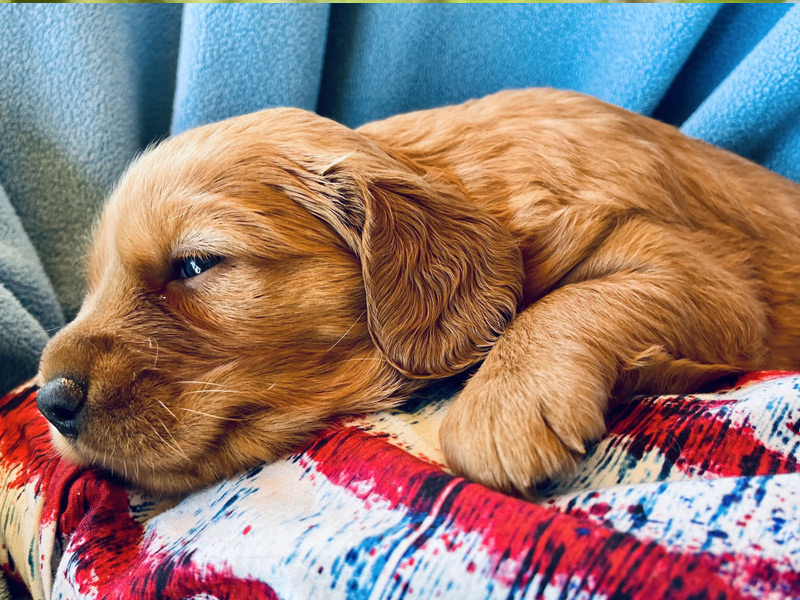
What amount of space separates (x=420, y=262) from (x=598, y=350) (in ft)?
1.28

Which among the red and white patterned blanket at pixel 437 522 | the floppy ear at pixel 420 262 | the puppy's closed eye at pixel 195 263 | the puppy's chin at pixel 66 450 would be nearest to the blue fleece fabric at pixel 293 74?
the puppy's chin at pixel 66 450

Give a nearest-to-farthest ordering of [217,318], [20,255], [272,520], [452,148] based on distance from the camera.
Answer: [272,520] < [217,318] < [452,148] < [20,255]

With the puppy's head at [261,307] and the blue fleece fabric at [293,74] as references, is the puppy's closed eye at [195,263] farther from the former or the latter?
the blue fleece fabric at [293,74]

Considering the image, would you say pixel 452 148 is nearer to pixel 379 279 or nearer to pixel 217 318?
pixel 379 279

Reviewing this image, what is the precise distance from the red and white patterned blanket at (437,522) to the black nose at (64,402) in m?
0.14

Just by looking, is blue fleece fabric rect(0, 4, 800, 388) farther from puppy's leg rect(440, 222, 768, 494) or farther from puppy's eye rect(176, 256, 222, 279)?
puppy's leg rect(440, 222, 768, 494)

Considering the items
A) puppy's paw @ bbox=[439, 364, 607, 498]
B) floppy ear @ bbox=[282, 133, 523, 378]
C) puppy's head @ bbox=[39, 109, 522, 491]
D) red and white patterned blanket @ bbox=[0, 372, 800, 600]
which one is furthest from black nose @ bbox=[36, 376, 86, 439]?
puppy's paw @ bbox=[439, 364, 607, 498]

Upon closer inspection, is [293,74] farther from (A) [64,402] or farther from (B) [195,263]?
(A) [64,402]

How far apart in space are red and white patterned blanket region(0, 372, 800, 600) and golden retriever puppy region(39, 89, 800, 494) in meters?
0.07

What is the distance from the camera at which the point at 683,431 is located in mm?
981

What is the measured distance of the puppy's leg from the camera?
0.99 meters

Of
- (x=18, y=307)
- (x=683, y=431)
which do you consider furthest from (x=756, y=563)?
(x=18, y=307)

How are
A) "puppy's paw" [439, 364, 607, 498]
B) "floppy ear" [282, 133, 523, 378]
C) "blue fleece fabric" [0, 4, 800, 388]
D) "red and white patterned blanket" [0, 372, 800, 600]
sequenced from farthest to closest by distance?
"blue fleece fabric" [0, 4, 800, 388]
"floppy ear" [282, 133, 523, 378]
"puppy's paw" [439, 364, 607, 498]
"red and white patterned blanket" [0, 372, 800, 600]

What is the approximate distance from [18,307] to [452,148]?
1.22 m
